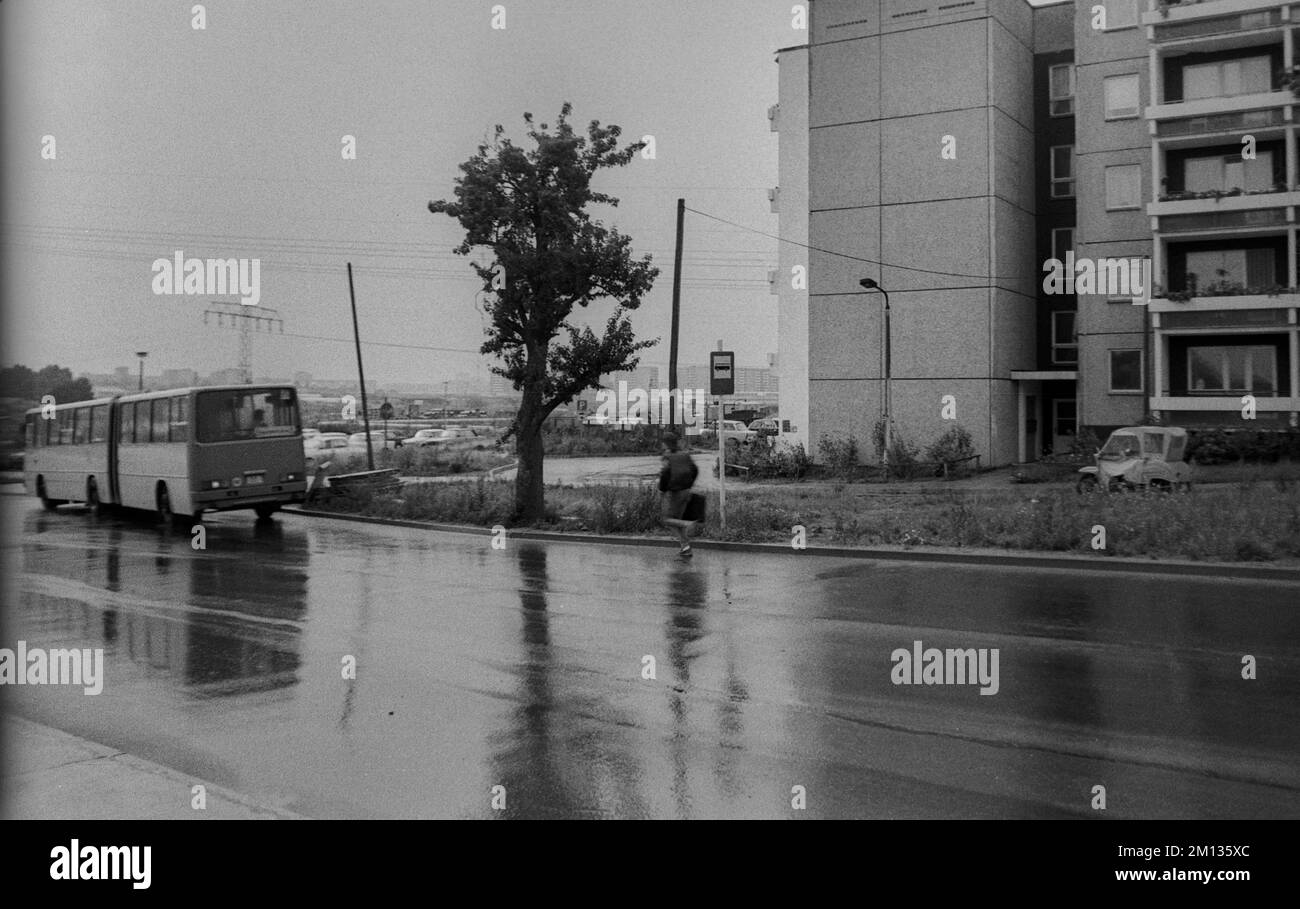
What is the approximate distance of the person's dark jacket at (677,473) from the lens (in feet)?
56.1

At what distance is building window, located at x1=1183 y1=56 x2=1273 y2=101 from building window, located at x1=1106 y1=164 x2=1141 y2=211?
270 centimetres

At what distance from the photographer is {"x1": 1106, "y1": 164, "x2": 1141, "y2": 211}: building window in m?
37.3

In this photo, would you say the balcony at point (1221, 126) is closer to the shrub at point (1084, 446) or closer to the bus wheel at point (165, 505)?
the shrub at point (1084, 446)

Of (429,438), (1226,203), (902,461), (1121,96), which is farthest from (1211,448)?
(429,438)

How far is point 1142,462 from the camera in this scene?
24953 mm

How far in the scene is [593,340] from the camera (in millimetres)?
21812

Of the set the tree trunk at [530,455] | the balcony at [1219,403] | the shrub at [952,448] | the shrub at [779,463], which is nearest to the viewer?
the tree trunk at [530,455]

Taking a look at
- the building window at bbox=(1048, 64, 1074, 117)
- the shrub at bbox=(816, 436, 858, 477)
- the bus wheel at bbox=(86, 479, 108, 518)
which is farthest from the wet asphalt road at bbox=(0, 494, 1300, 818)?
the building window at bbox=(1048, 64, 1074, 117)

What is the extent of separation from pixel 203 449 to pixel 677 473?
11832mm

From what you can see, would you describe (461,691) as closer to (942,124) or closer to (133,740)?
(133,740)

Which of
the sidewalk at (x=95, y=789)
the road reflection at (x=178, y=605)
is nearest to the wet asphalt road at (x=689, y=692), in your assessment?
the road reflection at (x=178, y=605)

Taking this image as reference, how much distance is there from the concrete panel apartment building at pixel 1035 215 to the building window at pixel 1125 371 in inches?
2.4

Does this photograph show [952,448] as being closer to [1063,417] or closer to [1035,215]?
[1063,417]

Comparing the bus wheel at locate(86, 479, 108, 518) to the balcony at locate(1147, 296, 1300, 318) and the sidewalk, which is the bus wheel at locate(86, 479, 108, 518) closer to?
the sidewalk
